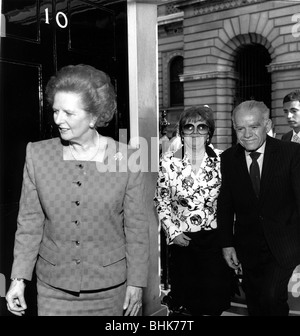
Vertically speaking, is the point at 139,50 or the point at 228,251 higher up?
the point at 139,50

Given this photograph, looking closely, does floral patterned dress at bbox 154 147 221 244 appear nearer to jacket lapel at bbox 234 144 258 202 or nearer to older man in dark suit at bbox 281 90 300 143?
jacket lapel at bbox 234 144 258 202

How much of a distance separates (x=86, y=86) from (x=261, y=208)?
5.09 ft

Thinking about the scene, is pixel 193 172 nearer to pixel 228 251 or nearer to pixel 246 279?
pixel 228 251

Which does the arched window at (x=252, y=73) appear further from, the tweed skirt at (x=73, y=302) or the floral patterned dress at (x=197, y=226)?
the tweed skirt at (x=73, y=302)

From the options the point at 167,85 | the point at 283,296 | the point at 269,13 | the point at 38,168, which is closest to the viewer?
the point at 38,168

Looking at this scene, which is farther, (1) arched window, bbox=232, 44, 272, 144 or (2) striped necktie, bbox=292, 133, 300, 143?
(1) arched window, bbox=232, 44, 272, 144

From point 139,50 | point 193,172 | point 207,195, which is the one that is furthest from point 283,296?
point 139,50

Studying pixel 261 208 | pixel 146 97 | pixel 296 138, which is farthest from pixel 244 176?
pixel 296 138

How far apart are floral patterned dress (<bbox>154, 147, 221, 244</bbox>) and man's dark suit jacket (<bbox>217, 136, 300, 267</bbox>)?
9 cm

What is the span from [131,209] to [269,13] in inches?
714

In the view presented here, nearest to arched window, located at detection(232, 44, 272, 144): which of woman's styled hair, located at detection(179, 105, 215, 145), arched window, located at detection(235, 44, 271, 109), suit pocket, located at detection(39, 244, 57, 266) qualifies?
arched window, located at detection(235, 44, 271, 109)

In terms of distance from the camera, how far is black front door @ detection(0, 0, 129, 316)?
2656 mm

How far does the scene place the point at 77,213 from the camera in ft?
6.69

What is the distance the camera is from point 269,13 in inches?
709
